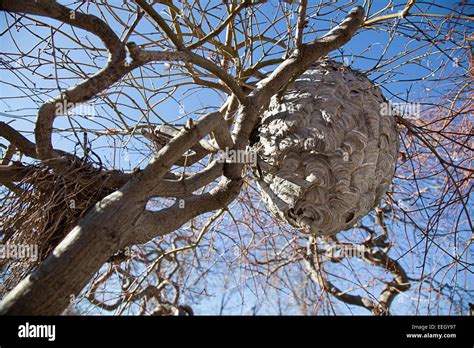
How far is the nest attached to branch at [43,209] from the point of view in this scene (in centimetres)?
151

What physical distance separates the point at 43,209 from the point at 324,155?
1128 mm

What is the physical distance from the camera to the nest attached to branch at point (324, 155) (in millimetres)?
1664

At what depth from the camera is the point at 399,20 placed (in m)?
1.93

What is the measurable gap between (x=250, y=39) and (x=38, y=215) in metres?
1.25

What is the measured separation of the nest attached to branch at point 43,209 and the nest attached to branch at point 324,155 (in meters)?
0.72

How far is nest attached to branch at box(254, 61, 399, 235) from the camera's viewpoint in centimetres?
166

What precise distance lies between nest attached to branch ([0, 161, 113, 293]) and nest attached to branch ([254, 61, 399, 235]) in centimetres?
72

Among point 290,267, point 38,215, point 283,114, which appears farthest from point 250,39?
point 290,267

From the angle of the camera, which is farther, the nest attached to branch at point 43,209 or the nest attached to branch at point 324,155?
the nest attached to branch at point 324,155

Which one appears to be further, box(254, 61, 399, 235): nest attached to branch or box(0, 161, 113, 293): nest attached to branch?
box(254, 61, 399, 235): nest attached to branch

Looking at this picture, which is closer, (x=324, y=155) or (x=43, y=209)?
(x=43, y=209)

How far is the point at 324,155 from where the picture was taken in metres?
1.69
